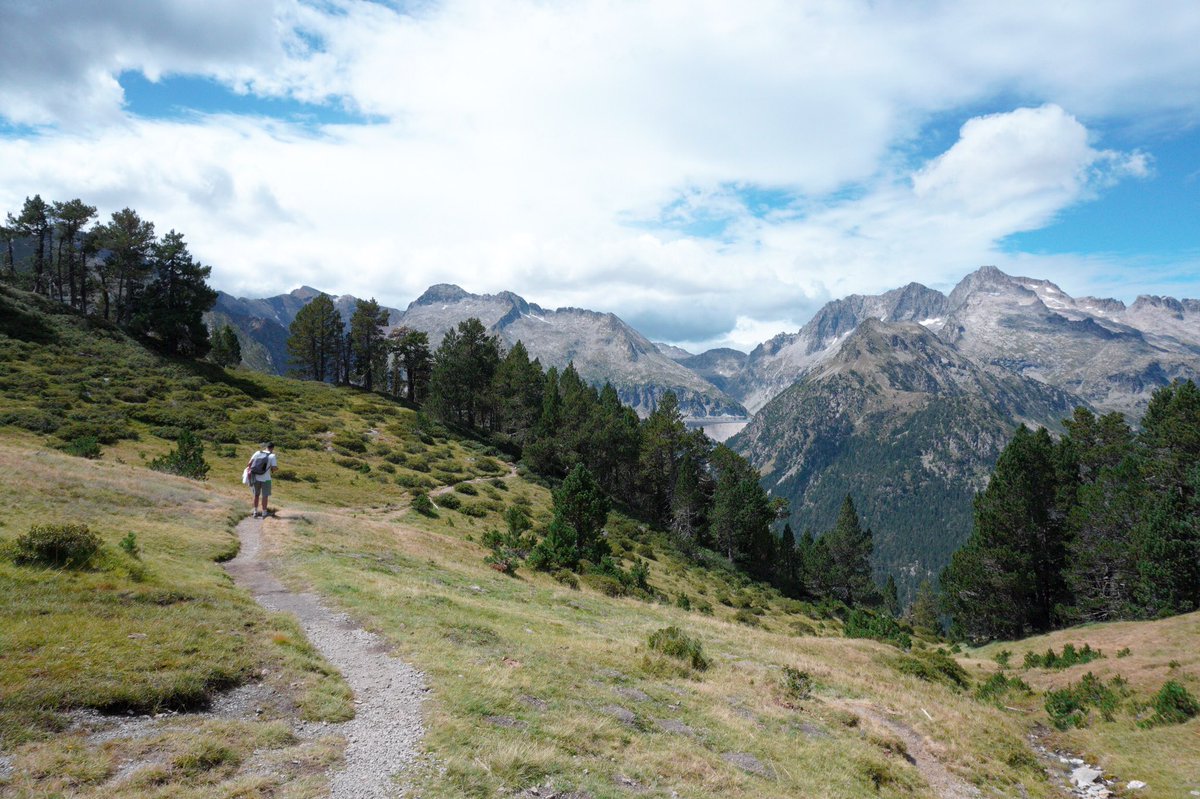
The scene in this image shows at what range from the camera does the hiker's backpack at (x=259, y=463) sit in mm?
26719

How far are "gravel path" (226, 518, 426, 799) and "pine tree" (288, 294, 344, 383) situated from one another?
87.8 meters

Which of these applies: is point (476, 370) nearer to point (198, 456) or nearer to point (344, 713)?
point (198, 456)

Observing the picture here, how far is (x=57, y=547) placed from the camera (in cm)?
1236

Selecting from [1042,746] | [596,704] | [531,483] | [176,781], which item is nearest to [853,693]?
[1042,746]

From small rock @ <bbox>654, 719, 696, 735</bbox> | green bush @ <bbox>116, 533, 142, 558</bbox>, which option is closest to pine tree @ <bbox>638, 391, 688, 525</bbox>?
small rock @ <bbox>654, 719, 696, 735</bbox>

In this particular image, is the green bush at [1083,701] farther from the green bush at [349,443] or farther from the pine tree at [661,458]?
the pine tree at [661,458]

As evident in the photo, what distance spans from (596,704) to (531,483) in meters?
55.2

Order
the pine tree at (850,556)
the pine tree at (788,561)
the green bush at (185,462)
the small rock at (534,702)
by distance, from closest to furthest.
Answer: the small rock at (534,702) → the green bush at (185,462) → the pine tree at (788,561) → the pine tree at (850,556)

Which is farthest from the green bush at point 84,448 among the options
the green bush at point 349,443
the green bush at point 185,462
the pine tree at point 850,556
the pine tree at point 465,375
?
the pine tree at point 850,556

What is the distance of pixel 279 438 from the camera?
177ft

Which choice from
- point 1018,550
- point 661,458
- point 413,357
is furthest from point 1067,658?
point 413,357

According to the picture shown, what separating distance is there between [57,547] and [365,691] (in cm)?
801

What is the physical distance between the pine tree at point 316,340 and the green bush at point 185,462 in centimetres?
6420

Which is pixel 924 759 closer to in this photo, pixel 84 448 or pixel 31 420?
pixel 84 448
